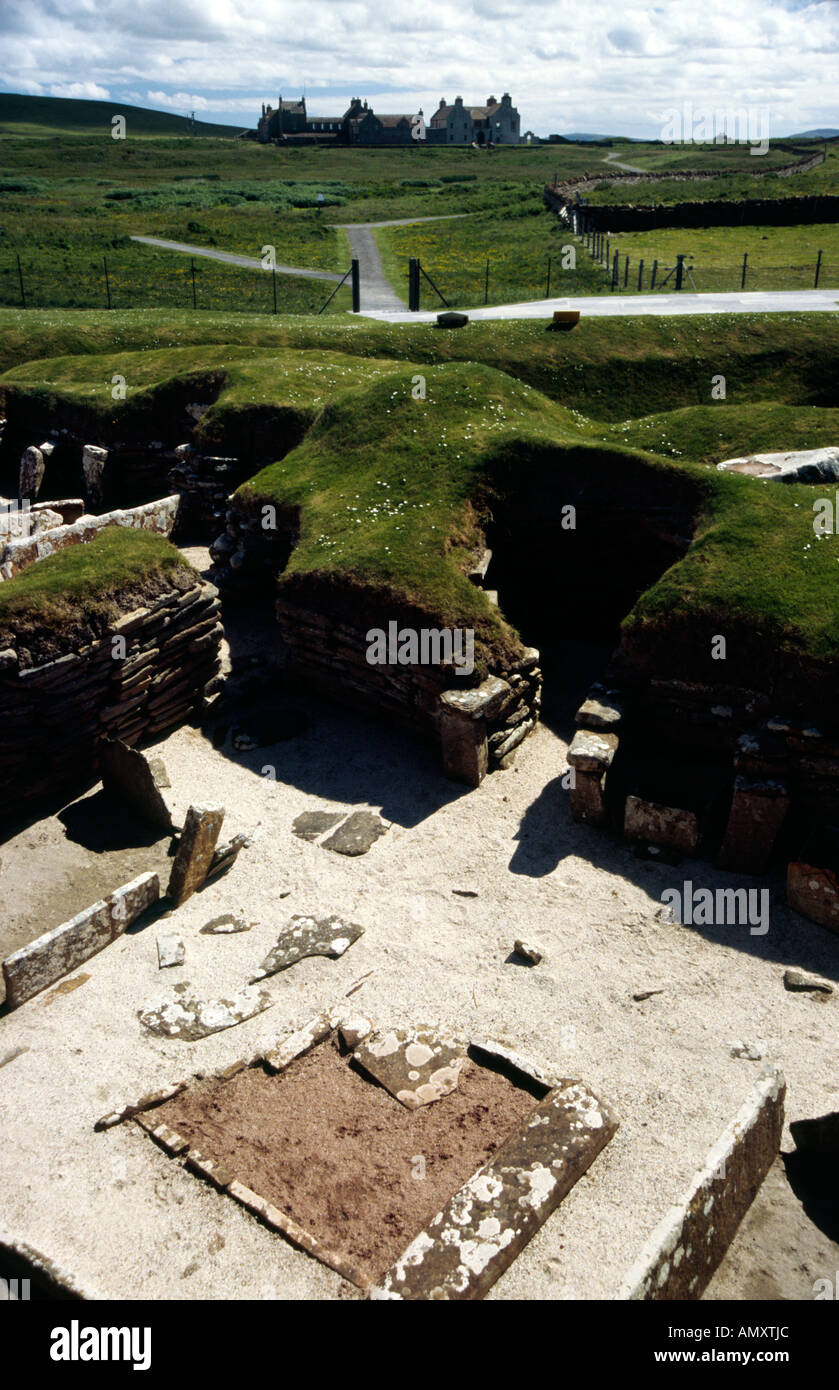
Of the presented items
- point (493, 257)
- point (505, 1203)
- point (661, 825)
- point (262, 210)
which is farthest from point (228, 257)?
point (505, 1203)

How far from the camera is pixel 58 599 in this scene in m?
13.3

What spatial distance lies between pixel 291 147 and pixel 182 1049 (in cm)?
14861

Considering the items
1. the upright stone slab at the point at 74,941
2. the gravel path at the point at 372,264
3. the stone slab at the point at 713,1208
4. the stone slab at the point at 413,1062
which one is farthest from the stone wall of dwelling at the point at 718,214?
the stone slab at the point at 713,1208

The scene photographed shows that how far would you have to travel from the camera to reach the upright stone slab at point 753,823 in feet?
37.7

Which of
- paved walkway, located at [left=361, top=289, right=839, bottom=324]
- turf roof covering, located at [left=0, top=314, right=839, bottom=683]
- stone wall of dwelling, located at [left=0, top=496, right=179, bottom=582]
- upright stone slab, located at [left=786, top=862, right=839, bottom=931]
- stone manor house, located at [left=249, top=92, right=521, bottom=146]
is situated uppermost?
stone manor house, located at [left=249, top=92, right=521, bottom=146]

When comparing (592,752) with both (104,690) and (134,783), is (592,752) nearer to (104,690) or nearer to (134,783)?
(134,783)

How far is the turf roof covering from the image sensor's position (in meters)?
13.7

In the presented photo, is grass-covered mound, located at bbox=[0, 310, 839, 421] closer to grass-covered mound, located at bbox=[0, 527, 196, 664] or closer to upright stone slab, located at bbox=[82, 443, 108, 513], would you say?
upright stone slab, located at bbox=[82, 443, 108, 513]

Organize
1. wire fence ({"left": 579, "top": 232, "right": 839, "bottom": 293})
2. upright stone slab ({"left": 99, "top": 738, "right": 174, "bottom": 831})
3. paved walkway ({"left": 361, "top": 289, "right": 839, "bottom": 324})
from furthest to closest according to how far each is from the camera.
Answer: wire fence ({"left": 579, "top": 232, "right": 839, "bottom": 293})
paved walkway ({"left": 361, "top": 289, "right": 839, "bottom": 324})
upright stone slab ({"left": 99, "top": 738, "right": 174, "bottom": 831})

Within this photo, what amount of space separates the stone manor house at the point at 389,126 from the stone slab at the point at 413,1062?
493ft

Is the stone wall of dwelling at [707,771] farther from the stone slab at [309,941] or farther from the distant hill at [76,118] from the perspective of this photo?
the distant hill at [76,118]

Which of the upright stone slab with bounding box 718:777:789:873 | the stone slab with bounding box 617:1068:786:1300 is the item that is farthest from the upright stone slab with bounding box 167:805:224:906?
the stone slab with bounding box 617:1068:786:1300

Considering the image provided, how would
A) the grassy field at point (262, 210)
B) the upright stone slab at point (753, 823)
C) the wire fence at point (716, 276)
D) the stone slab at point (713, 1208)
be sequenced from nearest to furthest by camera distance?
the stone slab at point (713, 1208) → the upright stone slab at point (753, 823) → the wire fence at point (716, 276) → the grassy field at point (262, 210)

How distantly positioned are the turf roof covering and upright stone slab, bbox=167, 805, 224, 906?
13.3 ft
